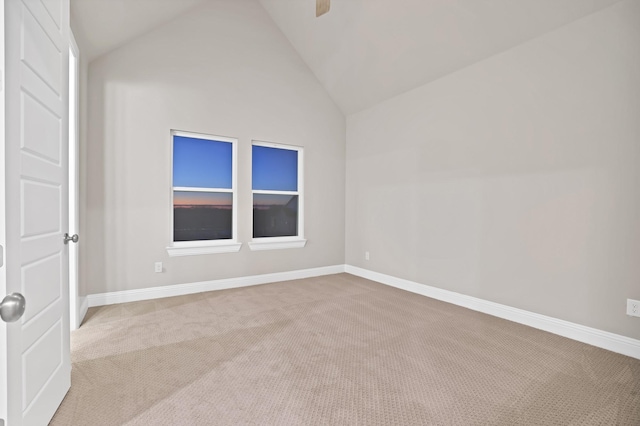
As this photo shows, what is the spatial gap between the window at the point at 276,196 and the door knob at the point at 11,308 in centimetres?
363

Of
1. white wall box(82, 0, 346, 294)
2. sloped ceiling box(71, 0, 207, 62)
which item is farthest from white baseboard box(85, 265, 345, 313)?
sloped ceiling box(71, 0, 207, 62)

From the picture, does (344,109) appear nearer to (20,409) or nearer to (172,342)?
(172,342)

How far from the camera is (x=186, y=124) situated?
3.99 m

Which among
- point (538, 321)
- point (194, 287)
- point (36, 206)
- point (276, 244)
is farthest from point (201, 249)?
point (538, 321)

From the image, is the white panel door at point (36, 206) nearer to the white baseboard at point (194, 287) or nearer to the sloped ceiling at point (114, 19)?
the sloped ceiling at point (114, 19)

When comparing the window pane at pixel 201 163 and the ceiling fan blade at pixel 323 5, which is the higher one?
the ceiling fan blade at pixel 323 5

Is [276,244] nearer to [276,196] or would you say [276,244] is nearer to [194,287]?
[276,196]

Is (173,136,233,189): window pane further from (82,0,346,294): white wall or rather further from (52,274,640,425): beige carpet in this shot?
(52,274,640,425): beige carpet

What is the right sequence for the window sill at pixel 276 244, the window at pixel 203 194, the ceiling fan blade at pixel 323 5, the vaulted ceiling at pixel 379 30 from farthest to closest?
the window sill at pixel 276 244 < the window at pixel 203 194 < the vaulted ceiling at pixel 379 30 < the ceiling fan blade at pixel 323 5

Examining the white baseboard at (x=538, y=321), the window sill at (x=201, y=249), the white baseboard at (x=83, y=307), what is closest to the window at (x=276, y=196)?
the window sill at (x=201, y=249)

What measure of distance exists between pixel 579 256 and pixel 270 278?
11.5ft

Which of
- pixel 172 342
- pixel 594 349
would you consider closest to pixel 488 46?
pixel 594 349

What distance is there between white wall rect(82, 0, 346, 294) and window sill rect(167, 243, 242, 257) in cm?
9

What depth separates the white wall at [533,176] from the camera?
2.53 metres
